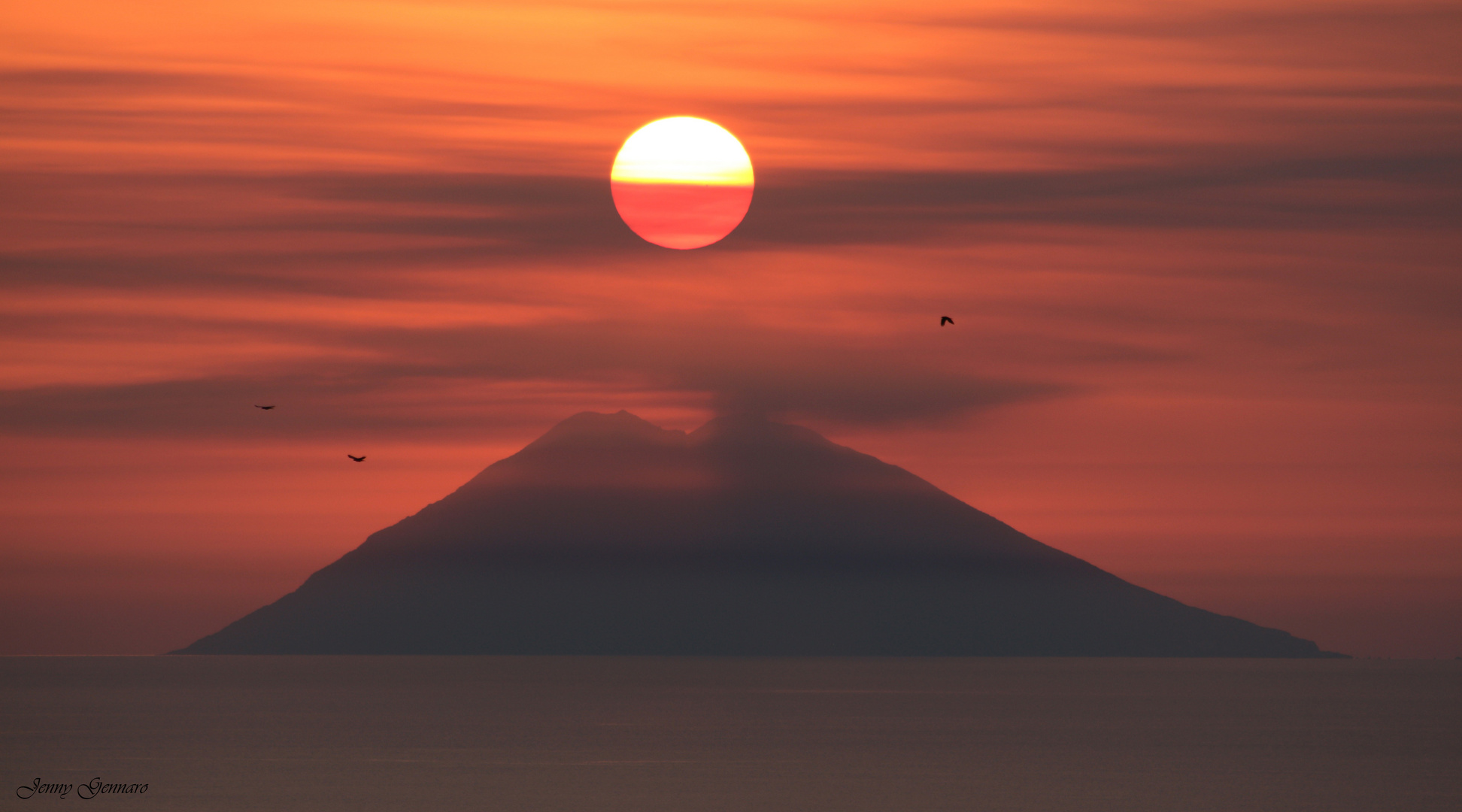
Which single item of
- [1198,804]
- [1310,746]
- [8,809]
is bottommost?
[8,809]

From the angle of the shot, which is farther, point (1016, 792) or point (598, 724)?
A: point (598, 724)

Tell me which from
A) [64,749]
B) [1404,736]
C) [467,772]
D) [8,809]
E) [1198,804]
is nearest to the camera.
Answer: [8,809]

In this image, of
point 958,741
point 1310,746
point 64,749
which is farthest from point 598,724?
point 1310,746

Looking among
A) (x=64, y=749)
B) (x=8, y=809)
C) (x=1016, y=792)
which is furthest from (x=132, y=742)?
(x=1016, y=792)

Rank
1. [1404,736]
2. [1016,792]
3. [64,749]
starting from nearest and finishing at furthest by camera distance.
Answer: [1016,792]
[64,749]
[1404,736]

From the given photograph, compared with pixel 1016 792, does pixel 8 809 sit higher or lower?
lower

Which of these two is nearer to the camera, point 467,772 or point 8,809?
point 8,809

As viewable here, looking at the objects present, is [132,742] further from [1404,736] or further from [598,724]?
[1404,736]

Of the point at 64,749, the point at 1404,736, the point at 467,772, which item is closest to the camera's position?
the point at 467,772

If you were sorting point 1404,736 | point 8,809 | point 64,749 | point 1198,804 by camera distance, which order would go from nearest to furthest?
1. point 8,809
2. point 1198,804
3. point 64,749
4. point 1404,736

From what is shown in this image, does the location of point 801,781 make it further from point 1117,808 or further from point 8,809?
point 8,809
